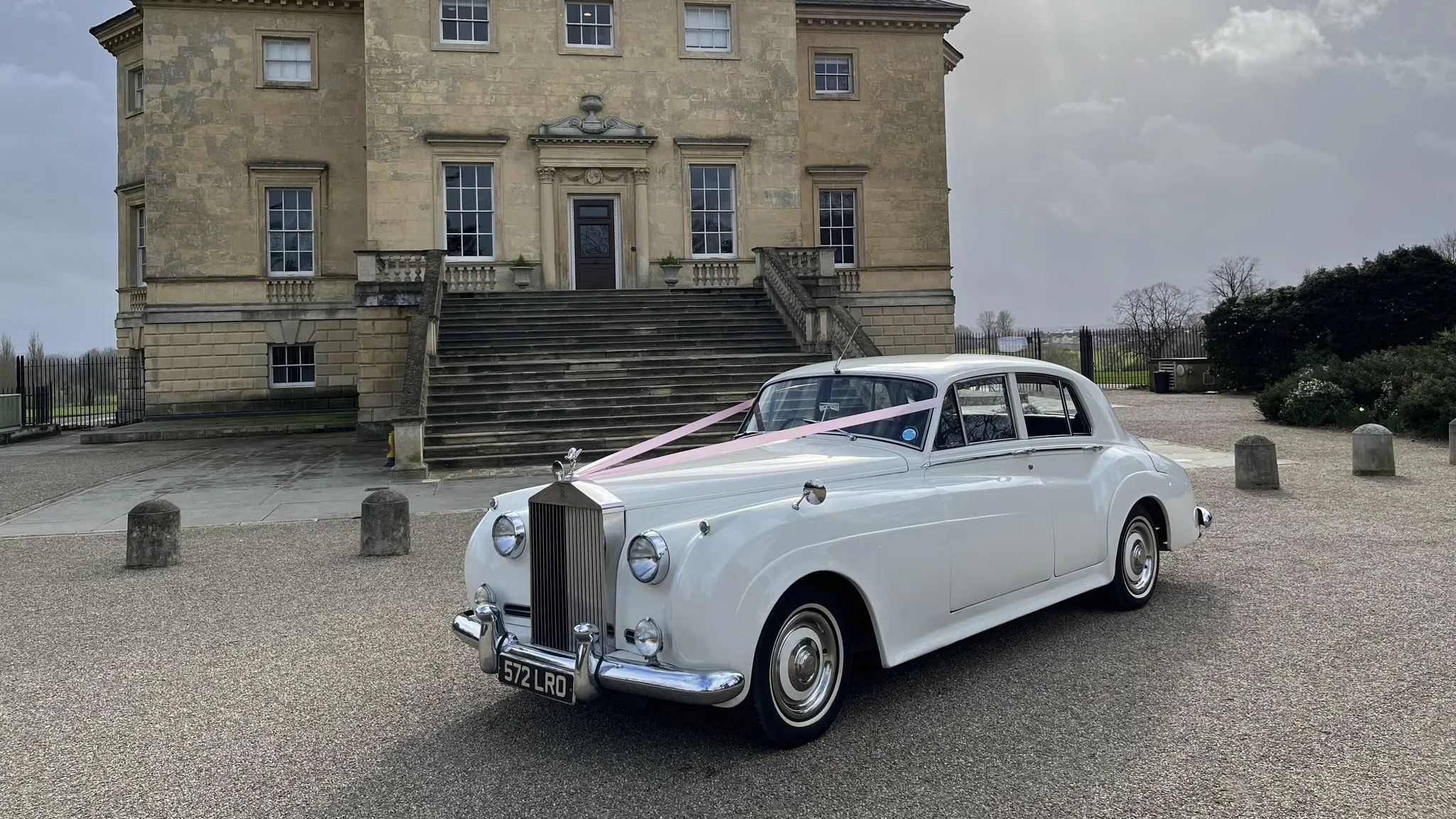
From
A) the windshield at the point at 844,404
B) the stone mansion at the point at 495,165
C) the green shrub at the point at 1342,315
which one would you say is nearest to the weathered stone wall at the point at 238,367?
the stone mansion at the point at 495,165

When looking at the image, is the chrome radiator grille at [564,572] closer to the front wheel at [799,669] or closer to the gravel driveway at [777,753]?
the gravel driveway at [777,753]

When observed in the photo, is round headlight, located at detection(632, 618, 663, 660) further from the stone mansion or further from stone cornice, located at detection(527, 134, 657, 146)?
stone cornice, located at detection(527, 134, 657, 146)

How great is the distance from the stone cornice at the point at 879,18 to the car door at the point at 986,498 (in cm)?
2495

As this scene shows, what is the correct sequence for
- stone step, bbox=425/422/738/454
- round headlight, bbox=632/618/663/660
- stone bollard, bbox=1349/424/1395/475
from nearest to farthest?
round headlight, bbox=632/618/663/660 < stone bollard, bbox=1349/424/1395/475 < stone step, bbox=425/422/738/454

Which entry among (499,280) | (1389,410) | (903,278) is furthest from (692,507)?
(903,278)

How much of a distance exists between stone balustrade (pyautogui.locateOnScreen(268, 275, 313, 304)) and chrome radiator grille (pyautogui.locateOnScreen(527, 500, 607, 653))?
2486 cm

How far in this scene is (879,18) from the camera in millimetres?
28156

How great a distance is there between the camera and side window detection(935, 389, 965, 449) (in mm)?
4949

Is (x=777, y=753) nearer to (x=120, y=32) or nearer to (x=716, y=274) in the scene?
(x=716, y=274)

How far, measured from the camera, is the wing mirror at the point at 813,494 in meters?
4.06

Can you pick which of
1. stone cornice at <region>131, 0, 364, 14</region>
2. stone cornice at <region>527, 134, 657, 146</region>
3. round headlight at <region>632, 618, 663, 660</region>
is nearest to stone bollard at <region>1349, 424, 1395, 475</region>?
round headlight at <region>632, 618, 663, 660</region>

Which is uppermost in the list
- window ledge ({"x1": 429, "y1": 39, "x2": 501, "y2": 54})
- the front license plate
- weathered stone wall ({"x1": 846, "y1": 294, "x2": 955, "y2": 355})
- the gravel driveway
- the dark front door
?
window ledge ({"x1": 429, "y1": 39, "x2": 501, "y2": 54})

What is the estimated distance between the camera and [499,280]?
76.5 ft

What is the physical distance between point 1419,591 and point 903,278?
73.6ft
